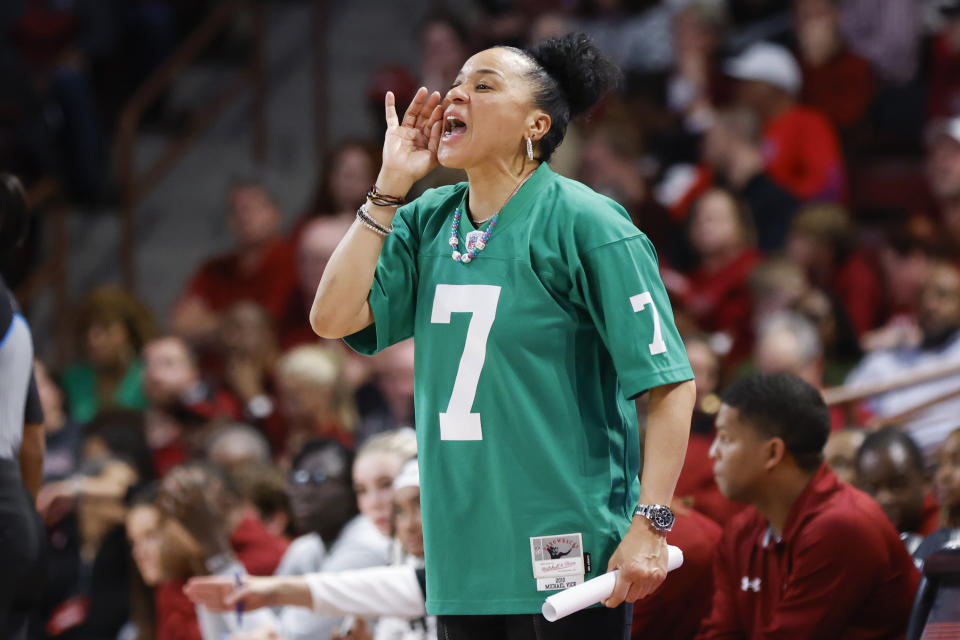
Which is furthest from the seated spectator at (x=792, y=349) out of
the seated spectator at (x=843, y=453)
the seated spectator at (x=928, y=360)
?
the seated spectator at (x=843, y=453)

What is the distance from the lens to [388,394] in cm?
656

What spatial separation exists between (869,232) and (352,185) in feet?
8.74

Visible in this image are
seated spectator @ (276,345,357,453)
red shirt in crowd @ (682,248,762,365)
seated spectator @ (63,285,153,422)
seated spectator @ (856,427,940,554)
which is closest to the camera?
seated spectator @ (856,427,940,554)

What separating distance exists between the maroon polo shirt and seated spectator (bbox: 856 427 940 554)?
1.86ft

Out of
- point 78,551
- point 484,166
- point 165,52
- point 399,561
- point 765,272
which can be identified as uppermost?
point 165,52

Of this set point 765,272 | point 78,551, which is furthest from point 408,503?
point 765,272

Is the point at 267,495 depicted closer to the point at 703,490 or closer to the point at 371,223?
the point at 703,490

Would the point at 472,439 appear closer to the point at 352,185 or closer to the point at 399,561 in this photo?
the point at 399,561

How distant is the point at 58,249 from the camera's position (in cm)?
872

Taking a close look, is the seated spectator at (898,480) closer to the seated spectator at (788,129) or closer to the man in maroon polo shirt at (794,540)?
the man in maroon polo shirt at (794,540)

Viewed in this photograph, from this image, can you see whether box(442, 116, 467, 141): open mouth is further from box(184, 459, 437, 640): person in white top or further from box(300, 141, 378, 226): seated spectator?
box(300, 141, 378, 226): seated spectator

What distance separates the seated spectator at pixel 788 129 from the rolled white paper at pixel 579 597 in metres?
5.12

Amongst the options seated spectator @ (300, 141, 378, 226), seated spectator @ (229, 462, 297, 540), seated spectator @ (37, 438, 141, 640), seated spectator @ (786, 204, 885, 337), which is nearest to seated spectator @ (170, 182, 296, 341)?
seated spectator @ (300, 141, 378, 226)

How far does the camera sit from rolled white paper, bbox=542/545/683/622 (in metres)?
2.43
